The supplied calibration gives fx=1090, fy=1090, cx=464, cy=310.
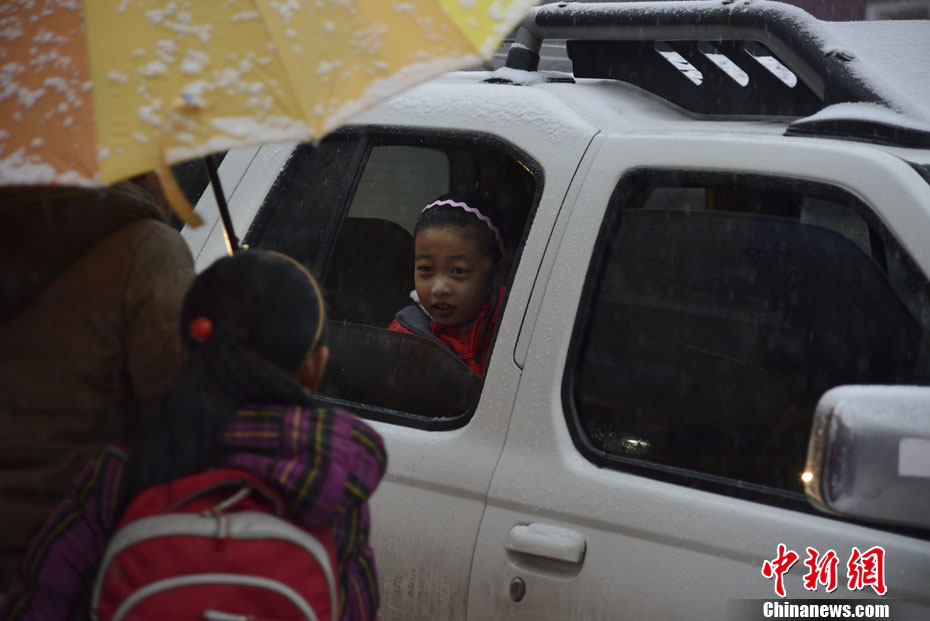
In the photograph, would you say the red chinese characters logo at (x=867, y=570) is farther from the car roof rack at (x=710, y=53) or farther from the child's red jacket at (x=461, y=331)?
the child's red jacket at (x=461, y=331)

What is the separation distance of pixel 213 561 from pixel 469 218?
215 centimetres

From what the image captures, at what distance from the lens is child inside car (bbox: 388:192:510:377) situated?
337cm

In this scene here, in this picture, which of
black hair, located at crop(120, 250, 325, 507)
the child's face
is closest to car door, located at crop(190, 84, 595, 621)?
the child's face

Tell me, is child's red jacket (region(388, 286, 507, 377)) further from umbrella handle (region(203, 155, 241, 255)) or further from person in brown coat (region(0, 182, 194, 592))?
person in brown coat (region(0, 182, 194, 592))

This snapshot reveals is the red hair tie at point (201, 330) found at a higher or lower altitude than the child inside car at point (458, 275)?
higher

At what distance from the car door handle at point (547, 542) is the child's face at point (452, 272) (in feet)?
3.82

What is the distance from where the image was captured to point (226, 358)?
1633mm

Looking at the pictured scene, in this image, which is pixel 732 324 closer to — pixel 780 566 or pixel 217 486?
pixel 780 566

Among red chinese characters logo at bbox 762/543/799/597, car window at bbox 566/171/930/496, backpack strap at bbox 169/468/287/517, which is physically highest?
backpack strap at bbox 169/468/287/517

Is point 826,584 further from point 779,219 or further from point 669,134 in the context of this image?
point 669,134

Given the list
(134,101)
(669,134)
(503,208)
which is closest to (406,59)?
(134,101)

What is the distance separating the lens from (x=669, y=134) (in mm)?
2477

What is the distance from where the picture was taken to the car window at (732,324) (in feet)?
7.09

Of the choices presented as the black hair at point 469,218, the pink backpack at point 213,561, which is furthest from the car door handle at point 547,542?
the black hair at point 469,218
